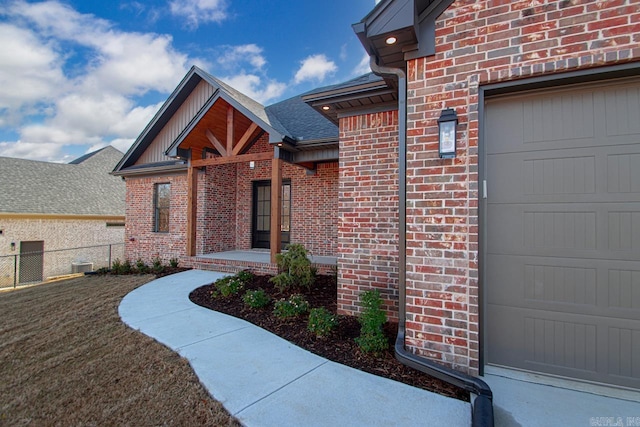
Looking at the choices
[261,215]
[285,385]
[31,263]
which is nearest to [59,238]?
[31,263]

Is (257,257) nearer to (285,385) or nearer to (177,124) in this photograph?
(177,124)

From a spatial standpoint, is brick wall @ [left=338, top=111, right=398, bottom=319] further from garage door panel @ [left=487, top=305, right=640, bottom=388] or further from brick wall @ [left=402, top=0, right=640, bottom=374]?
garage door panel @ [left=487, top=305, right=640, bottom=388]

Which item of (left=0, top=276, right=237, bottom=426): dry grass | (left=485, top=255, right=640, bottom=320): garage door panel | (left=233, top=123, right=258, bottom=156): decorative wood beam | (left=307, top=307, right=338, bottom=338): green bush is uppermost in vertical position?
(left=233, top=123, right=258, bottom=156): decorative wood beam

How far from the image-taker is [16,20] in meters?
9.31

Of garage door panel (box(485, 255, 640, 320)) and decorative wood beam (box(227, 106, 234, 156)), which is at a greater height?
decorative wood beam (box(227, 106, 234, 156))

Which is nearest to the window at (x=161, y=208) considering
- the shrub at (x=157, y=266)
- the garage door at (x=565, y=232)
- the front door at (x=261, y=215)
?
the shrub at (x=157, y=266)

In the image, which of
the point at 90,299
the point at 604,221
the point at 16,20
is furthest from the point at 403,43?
the point at 16,20

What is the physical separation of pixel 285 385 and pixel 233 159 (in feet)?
20.2

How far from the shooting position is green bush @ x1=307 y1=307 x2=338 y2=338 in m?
3.57

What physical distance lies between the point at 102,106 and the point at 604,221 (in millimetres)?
39028

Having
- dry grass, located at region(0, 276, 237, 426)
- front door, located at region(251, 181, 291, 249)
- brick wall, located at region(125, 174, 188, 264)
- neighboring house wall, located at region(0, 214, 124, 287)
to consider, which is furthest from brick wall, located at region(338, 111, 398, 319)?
neighboring house wall, located at region(0, 214, 124, 287)

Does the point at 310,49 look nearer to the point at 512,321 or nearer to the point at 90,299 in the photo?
the point at 90,299

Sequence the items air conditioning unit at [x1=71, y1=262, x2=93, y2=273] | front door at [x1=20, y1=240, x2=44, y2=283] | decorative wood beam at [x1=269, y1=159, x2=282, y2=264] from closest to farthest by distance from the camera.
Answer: decorative wood beam at [x1=269, y1=159, x2=282, y2=264]
front door at [x1=20, y1=240, x2=44, y2=283]
air conditioning unit at [x1=71, y1=262, x2=93, y2=273]

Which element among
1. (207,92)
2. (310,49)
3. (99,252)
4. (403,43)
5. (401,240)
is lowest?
(99,252)
